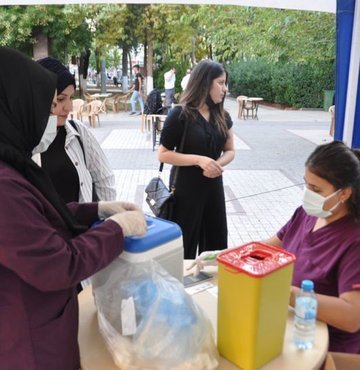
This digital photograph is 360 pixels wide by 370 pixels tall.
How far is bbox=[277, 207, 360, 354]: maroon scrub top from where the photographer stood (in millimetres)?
1438

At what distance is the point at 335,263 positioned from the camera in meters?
1.49

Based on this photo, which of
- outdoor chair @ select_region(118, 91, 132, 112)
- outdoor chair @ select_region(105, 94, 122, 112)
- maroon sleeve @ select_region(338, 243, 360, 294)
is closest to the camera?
maroon sleeve @ select_region(338, 243, 360, 294)

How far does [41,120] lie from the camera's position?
1.11 m

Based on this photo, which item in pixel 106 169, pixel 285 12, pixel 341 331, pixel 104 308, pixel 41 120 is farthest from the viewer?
pixel 285 12

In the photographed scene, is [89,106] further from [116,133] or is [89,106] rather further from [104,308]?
[104,308]

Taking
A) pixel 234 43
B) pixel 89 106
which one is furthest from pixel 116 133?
pixel 234 43

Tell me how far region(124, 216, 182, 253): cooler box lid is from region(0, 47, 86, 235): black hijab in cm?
21

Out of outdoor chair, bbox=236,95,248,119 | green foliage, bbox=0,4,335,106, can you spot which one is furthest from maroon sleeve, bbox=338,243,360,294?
outdoor chair, bbox=236,95,248,119

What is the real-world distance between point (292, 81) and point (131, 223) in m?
16.5

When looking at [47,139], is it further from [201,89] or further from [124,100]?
[124,100]

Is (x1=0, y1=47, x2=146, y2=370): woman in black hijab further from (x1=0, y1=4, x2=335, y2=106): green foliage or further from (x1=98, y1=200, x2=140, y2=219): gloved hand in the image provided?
(x1=0, y1=4, x2=335, y2=106): green foliage

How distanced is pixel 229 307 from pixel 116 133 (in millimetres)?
9882

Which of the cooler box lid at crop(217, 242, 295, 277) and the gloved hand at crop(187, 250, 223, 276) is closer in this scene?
the cooler box lid at crop(217, 242, 295, 277)

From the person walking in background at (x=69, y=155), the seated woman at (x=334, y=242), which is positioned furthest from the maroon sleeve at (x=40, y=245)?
the person walking in background at (x=69, y=155)
